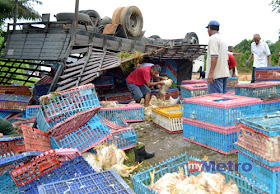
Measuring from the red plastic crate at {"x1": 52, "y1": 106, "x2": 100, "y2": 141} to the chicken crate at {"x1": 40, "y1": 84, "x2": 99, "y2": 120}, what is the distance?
101mm

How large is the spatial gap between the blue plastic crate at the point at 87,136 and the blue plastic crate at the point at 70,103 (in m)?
0.34

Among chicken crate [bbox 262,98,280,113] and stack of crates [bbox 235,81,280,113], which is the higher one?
stack of crates [bbox 235,81,280,113]

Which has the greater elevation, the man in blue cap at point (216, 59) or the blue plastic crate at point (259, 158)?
the man in blue cap at point (216, 59)

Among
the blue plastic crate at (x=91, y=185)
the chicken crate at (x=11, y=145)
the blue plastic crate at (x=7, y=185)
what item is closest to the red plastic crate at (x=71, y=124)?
the chicken crate at (x=11, y=145)

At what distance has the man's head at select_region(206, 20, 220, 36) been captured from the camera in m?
5.11

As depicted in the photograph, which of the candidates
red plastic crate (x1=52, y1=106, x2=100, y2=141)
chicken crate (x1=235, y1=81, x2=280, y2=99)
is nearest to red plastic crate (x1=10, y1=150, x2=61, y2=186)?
red plastic crate (x1=52, y1=106, x2=100, y2=141)

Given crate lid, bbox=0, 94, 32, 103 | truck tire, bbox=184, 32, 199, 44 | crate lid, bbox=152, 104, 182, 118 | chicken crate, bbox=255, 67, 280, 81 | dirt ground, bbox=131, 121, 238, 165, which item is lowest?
dirt ground, bbox=131, 121, 238, 165

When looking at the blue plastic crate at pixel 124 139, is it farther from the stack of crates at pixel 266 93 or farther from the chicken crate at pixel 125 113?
the stack of crates at pixel 266 93

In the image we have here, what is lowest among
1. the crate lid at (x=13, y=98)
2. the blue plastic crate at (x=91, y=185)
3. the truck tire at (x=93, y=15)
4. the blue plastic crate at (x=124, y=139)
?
the blue plastic crate at (x=124, y=139)

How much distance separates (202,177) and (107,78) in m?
6.82

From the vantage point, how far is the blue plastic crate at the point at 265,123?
7.82 ft

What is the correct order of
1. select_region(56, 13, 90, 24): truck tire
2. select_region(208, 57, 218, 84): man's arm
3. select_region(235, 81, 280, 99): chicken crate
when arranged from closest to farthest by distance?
1. select_region(235, 81, 280, 99): chicken crate
2. select_region(208, 57, 218, 84): man's arm
3. select_region(56, 13, 90, 24): truck tire

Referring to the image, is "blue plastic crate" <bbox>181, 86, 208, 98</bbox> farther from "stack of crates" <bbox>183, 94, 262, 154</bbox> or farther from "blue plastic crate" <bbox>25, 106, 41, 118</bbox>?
"blue plastic crate" <bbox>25, 106, 41, 118</bbox>

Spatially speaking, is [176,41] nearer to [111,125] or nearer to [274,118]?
[111,125]
